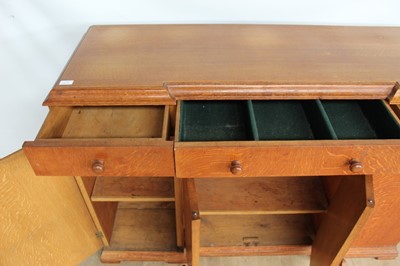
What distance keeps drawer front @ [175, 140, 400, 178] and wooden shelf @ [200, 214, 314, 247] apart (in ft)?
1.83

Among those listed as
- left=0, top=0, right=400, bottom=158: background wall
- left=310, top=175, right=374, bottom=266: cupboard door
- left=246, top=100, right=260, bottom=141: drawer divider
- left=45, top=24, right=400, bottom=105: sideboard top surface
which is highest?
left=0, top=0, right=400, bottom=158: background wall

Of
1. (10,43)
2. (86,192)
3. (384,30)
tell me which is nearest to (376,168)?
(384,30)

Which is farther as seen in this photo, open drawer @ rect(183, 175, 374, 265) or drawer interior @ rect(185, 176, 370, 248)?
drawer interior @ rect(185, 176, 370, 248)

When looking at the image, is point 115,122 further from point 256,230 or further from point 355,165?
point 256,230

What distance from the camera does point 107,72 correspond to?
80 cm

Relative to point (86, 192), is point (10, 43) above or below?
above

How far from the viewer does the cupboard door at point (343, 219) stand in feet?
2.56

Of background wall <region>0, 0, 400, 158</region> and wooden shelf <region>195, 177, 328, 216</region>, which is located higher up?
background wall <region>0, 0, 400, 158</region>

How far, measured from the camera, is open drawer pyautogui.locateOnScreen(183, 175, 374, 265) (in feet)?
2.77

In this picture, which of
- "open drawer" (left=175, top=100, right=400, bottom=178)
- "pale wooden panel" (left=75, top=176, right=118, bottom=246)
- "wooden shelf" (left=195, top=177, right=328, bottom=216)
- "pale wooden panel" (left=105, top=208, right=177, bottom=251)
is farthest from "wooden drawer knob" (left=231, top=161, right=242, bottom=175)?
"pale wooden panel" (left=105, top=208, right=177, bottom=251)

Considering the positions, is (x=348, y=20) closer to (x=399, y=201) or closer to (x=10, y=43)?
(x=399, y=201)

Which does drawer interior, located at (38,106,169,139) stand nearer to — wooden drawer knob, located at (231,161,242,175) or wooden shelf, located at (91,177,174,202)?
wooden drawer knob, located at (231,161,242,175)

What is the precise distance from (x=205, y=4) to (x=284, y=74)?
0.42 meters

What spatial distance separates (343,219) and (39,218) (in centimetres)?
90
